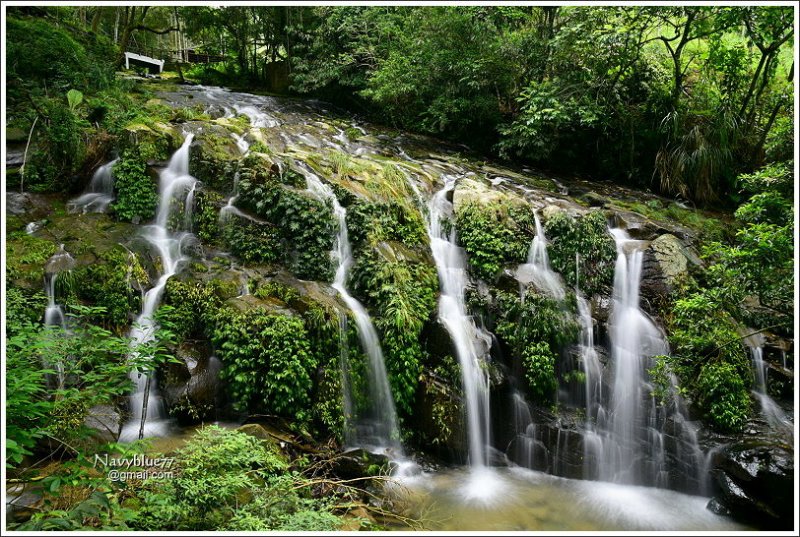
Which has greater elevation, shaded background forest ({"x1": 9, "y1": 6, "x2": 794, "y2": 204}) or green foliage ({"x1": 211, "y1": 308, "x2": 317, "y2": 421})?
shaded background forest ({"x1": 9, "y1": 6, "x2": 794, "y2": 204})

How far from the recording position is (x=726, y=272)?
529cm

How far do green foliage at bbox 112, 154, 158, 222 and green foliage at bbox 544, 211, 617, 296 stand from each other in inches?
261

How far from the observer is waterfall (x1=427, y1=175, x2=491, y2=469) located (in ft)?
20.2

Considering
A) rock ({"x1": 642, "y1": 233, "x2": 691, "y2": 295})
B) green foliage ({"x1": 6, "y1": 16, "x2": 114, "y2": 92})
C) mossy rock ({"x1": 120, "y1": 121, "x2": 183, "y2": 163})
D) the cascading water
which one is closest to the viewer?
the cascading water

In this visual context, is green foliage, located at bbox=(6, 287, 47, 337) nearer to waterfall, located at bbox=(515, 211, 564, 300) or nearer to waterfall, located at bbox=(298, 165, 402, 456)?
waterfall, located at bbox=(298, 165, 402, 456)

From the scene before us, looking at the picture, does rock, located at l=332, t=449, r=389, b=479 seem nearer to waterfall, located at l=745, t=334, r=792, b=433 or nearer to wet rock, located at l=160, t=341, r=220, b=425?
wet rock, located at l=160, t=341, r=220, b=425

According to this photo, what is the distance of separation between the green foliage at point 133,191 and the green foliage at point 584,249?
6.64m

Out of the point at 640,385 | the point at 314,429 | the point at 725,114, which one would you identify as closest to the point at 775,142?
the point at 640,385

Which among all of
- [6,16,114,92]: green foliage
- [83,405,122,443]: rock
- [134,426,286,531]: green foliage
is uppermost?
[6,16,114,92]: green foliage

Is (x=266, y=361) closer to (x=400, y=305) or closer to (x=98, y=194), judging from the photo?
(x=400, y=305)

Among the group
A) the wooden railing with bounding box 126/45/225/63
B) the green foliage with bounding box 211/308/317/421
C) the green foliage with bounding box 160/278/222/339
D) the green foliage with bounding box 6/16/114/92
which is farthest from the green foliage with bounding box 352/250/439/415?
the wooden railing with bounding box 126/45/225/63

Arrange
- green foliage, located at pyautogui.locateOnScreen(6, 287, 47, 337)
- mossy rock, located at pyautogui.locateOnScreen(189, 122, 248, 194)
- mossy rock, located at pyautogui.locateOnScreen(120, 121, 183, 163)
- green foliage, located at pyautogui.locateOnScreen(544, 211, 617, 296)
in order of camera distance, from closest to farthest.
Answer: green foliage, located at pyautogui.locateOnScreen(6, 287, 47, 337)
green foliage, located at pyautogui.locateOnScreen(544, 211, 617, 296)
mossy rock, located at pyautogui.locateOnScreen(189, 122, 248, 194)
mossy rock, located at pyautogui.locateOnScreen(120, 121, 183, 163)

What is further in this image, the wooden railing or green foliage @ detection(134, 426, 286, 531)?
the wooden railing

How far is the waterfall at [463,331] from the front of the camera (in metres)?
6.17
